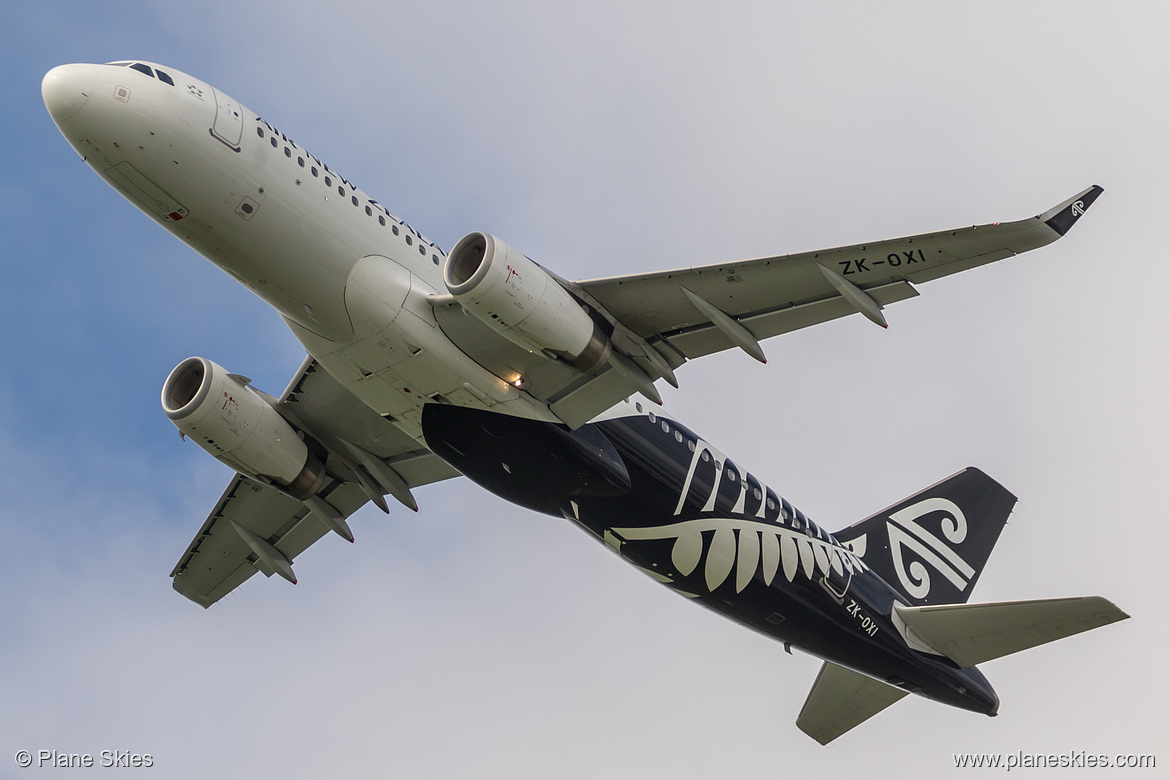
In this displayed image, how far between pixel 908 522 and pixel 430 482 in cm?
1248

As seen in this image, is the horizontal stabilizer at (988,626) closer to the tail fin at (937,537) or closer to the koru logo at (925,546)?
the tail fin at (937,537)

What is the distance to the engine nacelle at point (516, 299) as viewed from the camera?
60.7 feet

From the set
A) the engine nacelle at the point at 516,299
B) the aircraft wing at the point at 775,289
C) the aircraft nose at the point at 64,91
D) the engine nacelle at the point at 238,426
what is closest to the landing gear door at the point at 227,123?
the aircraft nose at the point at 64,91

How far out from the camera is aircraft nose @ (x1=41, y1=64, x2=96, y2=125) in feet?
59.1

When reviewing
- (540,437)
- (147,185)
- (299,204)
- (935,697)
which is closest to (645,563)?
(540,437)

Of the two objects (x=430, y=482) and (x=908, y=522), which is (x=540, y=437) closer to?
(x=430, y=482)

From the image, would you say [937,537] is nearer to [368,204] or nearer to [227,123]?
[368,204]

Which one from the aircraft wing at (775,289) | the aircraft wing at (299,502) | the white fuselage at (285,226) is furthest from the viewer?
the aircraft wing at (299,502)

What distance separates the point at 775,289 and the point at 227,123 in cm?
976

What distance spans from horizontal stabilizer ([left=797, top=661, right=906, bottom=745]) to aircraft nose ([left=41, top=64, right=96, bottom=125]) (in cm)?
2012

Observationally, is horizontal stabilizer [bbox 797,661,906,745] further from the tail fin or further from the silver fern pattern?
the silver fern pattern

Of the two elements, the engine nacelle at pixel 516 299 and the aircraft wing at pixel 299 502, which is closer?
the engine nacelle at pixel 516 299

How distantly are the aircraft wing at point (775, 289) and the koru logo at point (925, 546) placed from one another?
1077cm

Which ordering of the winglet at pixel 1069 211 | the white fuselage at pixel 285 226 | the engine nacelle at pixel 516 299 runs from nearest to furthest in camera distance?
the winglet at pixel 1069 211
the white fuselage at pixel 285 226
the engine nacelle at pixel 516 299
